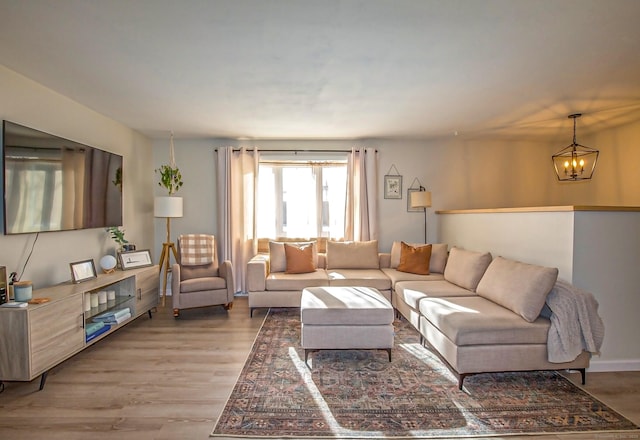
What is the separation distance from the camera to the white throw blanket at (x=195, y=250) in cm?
454

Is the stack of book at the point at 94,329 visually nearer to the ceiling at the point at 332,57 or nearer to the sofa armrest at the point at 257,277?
the sofa armrest at the point at 257,277

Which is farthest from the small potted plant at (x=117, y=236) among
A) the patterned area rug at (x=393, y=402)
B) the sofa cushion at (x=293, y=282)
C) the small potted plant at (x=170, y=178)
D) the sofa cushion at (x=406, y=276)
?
the sofa cushion at (x=406, y=276)

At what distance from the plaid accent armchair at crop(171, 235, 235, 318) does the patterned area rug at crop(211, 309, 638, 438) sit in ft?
4.81

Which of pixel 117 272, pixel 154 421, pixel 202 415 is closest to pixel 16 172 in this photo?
pixel 117 272

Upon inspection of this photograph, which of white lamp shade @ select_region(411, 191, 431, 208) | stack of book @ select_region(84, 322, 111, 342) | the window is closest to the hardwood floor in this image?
stack of book @ select_region(84, 322, 111, 342)

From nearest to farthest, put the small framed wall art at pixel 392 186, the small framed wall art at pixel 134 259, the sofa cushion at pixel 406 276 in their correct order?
the small framed wall art at pixel 134 259 < the sofa cushion at pixel 406 276 < the small framed wall art at pixel 392 186

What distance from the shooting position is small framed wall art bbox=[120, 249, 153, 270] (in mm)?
4016

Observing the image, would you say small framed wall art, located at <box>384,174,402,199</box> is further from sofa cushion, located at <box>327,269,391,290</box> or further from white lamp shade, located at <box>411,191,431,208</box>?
sofa cushion, located at <box>327,269,391,290</box>

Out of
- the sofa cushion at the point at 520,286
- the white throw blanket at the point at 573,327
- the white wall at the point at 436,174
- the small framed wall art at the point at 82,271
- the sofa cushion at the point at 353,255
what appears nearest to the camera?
the white throw blanket at the point at 573,327

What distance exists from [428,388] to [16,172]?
Answer: 3538mm

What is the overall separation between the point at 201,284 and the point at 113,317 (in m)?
1.04

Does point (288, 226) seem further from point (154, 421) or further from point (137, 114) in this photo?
point (154, 421)

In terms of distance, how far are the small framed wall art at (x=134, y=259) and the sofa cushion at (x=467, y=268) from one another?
3.67m

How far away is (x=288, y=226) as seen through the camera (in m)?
5.47
